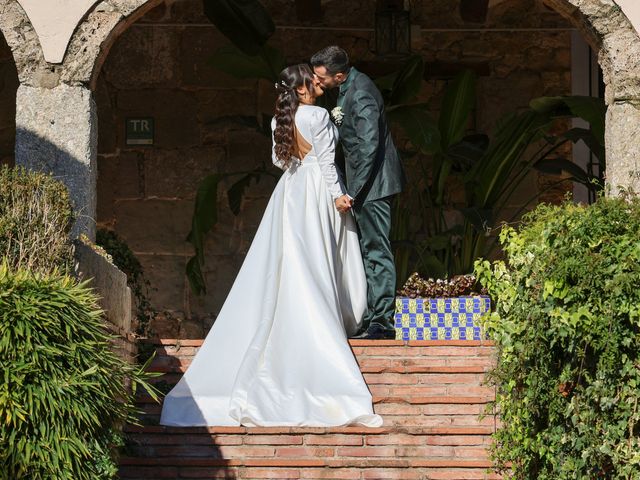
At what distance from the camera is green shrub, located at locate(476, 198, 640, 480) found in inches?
180

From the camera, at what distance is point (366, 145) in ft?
23.4

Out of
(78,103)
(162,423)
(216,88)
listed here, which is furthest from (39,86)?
(216,88)

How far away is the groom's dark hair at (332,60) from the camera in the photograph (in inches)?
279

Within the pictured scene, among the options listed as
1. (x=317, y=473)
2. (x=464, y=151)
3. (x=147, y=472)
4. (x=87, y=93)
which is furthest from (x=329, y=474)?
(x=464, y=151)

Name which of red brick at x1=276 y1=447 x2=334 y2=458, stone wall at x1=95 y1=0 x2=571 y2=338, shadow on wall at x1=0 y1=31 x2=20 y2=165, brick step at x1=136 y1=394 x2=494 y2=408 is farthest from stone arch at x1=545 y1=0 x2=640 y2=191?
shadow on wall at x1=0 y1=31 x2=20 y2=165

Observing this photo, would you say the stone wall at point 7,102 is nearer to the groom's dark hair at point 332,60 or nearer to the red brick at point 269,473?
the groom's dark hair at point 332,60

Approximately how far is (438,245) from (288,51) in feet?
7.12

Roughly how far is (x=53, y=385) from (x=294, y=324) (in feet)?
6.24

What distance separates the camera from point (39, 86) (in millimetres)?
7199

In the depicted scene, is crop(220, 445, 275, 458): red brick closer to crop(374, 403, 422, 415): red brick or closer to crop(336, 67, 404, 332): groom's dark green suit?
crop(374, 403, 422, 415): red brick

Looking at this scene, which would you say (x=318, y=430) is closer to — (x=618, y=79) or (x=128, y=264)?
(x=618, y=79)

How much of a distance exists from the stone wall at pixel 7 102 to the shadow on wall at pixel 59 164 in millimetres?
2896

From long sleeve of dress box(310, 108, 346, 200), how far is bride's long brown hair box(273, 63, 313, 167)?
0.12m

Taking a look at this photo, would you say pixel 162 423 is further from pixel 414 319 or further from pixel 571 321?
pixel 571 321
